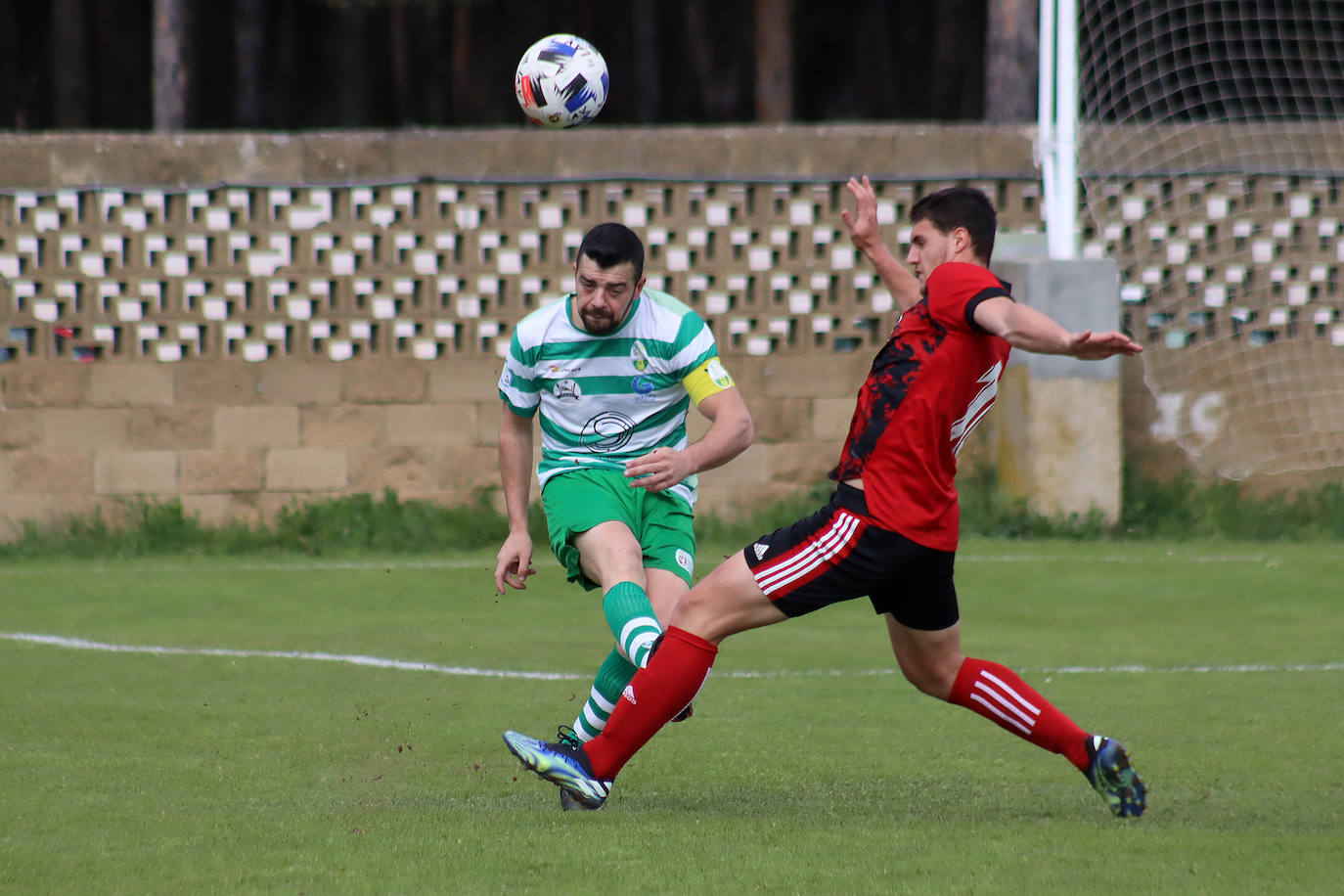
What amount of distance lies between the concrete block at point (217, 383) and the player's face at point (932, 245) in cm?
825

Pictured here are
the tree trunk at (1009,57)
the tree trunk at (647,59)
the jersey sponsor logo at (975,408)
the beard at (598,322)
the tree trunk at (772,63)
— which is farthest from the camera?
the tree trunk at (647,59)

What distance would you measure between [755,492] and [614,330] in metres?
7.01

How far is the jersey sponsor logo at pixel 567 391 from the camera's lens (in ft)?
19.4

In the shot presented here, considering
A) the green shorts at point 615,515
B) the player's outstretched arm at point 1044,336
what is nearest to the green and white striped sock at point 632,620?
the green shorts at point 615,515

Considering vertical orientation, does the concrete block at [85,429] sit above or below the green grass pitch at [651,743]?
above

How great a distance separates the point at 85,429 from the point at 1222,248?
8.02 metres

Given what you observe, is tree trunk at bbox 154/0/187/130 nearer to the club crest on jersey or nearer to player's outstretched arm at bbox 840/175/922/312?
the club crest on jersey

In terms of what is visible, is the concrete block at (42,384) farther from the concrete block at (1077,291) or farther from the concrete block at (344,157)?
the concrete block at (1077,291)

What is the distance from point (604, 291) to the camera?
566cm

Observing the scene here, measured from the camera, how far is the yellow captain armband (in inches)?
230

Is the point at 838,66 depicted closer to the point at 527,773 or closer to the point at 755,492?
the point at 755,492

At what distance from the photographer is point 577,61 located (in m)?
7.16

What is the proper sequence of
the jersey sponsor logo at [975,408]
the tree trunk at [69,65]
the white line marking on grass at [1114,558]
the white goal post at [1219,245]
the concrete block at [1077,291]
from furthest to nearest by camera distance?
the tree trunk at [69,65], the white goal post at [1219,245], the concrete block at [1077,291], the white line marking on grass at [1114,558], the jersey sponsor logo at [975,408]

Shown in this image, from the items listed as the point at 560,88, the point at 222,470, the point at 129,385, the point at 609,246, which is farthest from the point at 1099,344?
the point at 129,385
